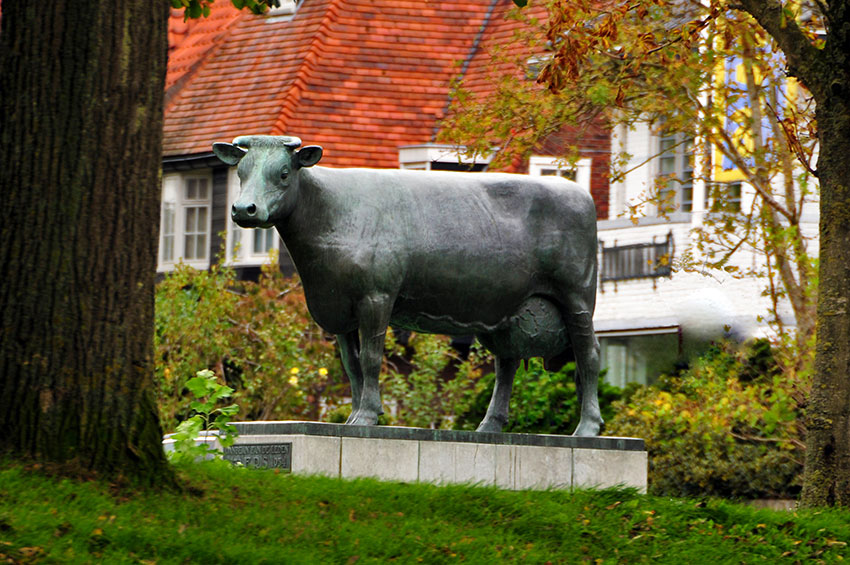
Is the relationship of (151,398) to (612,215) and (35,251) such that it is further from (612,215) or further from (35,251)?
(612,215)

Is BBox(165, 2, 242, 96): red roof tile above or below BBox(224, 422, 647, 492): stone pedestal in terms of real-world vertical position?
above

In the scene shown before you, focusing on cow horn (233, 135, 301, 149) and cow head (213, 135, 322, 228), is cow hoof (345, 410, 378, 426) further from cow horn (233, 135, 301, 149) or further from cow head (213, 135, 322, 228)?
cow horn (233, 135, 301, 149)

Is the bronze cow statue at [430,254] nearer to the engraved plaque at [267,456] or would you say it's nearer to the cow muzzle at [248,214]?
the cow muzzle at [248,214]

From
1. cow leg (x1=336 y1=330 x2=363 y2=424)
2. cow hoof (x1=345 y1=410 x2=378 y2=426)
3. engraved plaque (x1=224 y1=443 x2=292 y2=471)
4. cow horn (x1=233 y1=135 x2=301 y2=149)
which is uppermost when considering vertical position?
cow horn (x1=233 y1=135 x2=301 y2=149)

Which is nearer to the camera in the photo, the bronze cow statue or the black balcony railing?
the bronze cow statue

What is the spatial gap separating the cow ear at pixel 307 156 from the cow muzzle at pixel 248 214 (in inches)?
21.2

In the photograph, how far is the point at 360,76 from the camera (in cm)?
3603

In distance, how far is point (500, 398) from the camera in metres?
13.9

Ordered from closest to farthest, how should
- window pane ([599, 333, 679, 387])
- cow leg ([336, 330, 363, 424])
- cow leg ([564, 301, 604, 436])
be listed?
cow leg ([336, 330, 363, 424])
cow leg ([564, 301, 604, 436])
window pane ([599, 333, 679, 387])

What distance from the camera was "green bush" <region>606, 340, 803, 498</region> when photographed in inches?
859

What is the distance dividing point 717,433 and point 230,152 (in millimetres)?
11870

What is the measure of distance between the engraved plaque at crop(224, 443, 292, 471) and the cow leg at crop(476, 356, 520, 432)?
195 centimetres

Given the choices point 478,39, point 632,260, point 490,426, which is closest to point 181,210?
point 478,39

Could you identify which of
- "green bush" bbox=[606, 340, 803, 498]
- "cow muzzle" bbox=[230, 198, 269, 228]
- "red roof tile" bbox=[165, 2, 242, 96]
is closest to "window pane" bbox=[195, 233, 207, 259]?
"red roof tile" bbox=[165, 2, 242, 96]
